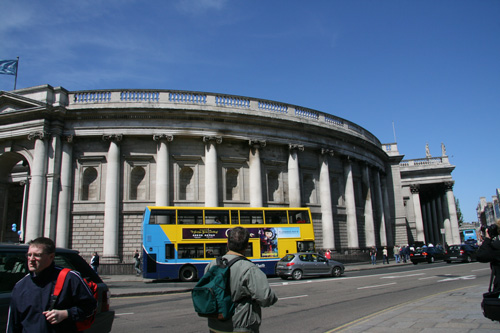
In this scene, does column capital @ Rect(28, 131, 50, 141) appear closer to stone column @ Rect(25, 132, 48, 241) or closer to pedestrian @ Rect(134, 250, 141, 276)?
stone column @ Rect(25, 132, 48, 241)

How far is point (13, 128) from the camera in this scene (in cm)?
2809

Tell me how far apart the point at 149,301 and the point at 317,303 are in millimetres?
5882

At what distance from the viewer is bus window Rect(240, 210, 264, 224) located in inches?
939

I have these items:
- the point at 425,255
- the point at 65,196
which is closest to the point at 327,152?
the point at 425,255

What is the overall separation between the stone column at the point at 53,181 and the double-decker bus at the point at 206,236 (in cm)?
887

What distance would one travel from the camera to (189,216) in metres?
22.7

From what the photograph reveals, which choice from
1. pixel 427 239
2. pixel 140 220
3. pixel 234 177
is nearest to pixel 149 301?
pixel 140 220

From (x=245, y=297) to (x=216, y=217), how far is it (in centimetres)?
1947

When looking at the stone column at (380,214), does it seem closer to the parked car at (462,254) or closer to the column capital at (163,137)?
the parked car at (462,254)

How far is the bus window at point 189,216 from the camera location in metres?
22.4

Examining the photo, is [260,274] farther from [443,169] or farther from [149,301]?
[443,169]

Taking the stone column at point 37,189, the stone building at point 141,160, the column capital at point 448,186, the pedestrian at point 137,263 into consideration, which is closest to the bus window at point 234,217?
the stone building at point 141,160

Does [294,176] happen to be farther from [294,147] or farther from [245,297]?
[245,297]

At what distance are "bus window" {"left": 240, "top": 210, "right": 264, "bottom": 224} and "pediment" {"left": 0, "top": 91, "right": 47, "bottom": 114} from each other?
15850 mm
